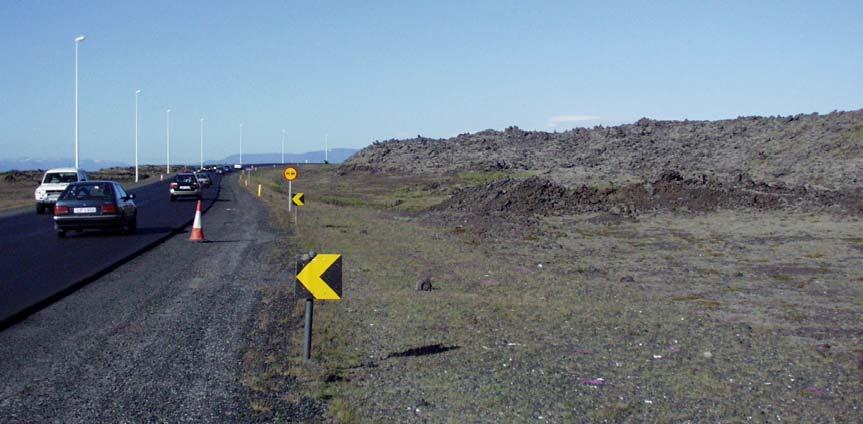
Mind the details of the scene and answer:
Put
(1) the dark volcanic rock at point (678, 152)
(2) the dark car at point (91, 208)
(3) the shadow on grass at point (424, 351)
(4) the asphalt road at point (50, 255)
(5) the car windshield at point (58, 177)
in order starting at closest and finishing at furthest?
(3) the shadow on grass at point (424, 351), (4) the asphalt road at point (50, 255), (2) the dark car at point (91, 208), (5) the car windshield at point (58, 177), (1) the dark volcanic rock at point (678, 152)

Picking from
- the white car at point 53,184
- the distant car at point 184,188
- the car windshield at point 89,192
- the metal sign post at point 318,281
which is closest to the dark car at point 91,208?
the car windshield at point 89,192

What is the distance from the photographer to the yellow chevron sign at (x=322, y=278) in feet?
29.6

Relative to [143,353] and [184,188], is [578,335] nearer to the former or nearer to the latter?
[143,353]

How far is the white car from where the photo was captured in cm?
3678

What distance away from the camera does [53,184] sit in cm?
3766

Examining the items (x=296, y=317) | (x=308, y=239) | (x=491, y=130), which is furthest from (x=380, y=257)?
(x=491, y=130)

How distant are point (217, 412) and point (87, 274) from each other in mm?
9970

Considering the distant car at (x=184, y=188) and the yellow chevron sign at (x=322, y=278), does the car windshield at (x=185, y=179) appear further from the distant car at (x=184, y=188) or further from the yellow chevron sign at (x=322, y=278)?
the yellow chevron sign at (x=322, y=278)

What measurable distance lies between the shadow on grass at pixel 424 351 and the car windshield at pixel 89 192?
17634 mm

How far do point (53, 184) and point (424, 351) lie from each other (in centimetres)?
3199

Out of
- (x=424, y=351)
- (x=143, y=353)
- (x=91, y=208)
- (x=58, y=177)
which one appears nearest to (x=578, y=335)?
(x=424, y=351)

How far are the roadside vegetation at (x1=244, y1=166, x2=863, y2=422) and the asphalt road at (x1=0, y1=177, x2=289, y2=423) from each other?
16.8 inches

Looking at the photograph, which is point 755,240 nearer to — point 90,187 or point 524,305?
point 524,305

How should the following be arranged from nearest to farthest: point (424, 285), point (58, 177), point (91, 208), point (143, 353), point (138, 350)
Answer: point (143, 353)
point (138, 350)
point (424, 285)
point (91, 208)
point (58, 177)
